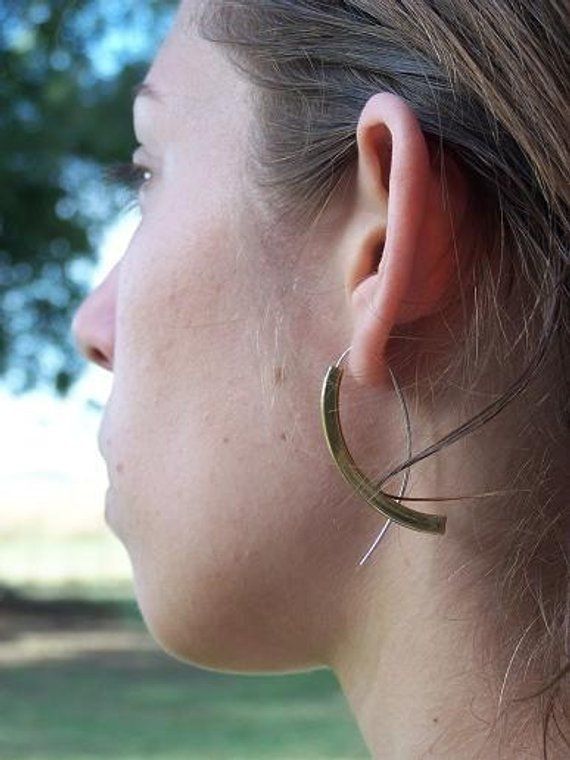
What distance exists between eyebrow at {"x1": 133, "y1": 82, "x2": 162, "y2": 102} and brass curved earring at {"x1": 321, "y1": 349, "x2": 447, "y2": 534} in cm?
47

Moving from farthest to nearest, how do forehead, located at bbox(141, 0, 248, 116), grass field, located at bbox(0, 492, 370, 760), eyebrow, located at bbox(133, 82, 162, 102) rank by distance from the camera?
grass field, located at bbox(0, 492, 370, 760) → eyebrow, located at bbox(133, 82, 162, 102) → forehead, located at bbox(141, 0, 248, 116)

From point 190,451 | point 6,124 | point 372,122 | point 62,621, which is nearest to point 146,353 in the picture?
point 190,451

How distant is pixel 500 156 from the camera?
4.25ft

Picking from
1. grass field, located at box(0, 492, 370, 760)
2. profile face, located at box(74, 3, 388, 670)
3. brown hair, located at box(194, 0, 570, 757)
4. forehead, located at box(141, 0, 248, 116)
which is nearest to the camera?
brown hair, located at box(194, 0, 570, 757)

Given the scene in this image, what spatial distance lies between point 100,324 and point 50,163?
1120cm

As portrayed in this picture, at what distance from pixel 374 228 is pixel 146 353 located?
32 centimetres

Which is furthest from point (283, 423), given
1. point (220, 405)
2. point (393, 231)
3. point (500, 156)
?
point (500, 156)

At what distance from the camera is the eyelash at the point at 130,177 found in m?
1.68

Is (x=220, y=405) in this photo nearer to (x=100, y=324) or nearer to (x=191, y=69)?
(x=100, y=324)

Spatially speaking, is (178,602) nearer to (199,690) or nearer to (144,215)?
(144,215)

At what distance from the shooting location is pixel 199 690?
1300cm

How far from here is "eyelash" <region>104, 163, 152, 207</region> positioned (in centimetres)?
168

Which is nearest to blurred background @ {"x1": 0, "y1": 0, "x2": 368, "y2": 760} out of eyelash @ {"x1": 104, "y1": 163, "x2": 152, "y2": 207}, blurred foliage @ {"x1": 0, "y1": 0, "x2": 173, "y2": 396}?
blurred foliage @ {"x1": 0, "y1": 0, "x2": 173, "y2": 396}

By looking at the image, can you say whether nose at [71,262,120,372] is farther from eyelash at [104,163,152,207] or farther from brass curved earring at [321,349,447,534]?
brass curved earring at [321,349,447,534]
